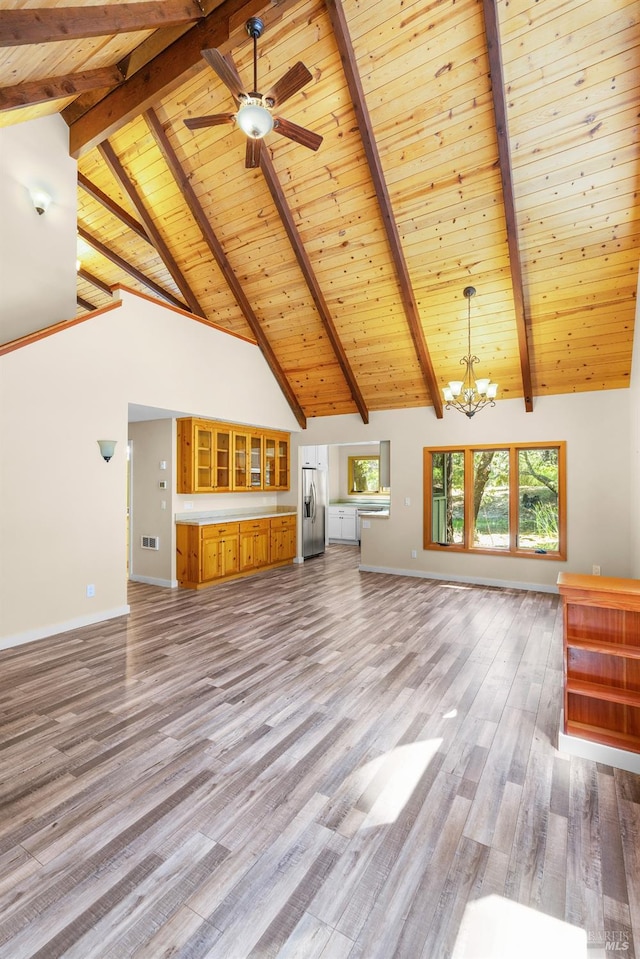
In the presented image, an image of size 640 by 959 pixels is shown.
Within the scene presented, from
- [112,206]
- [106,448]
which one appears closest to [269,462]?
[106,448]

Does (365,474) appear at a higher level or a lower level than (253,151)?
lower

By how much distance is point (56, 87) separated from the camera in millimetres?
4184

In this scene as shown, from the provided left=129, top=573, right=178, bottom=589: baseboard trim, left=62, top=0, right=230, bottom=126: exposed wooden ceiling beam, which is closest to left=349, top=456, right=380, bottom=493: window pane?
left=129, top=573, right=178, bottom=589: baseboard trim

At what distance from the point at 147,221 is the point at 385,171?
137 inches

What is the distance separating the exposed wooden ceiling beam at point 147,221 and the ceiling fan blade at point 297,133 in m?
3.46

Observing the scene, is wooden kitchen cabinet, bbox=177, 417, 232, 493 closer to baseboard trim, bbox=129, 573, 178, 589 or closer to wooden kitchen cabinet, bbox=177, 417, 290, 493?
wooden kitchen cabinet, bbox=177, 417, 290, 493

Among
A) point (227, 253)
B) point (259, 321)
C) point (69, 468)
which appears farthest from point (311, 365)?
point (69, 468)

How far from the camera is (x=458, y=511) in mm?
6930

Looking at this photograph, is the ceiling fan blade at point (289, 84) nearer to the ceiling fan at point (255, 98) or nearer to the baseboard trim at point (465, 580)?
the ceiling fan at point (255, 98)

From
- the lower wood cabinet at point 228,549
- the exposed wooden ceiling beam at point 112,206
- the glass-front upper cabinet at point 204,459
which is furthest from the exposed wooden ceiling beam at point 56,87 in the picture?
the lower wood cabinet at point 228,549

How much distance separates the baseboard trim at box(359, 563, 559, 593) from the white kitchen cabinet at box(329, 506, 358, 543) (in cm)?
292

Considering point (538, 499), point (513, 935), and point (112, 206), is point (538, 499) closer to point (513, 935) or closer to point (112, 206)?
point (513, 935)

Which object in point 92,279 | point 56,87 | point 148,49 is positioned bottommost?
point 56,87

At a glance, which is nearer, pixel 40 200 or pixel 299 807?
pixel 299 807
